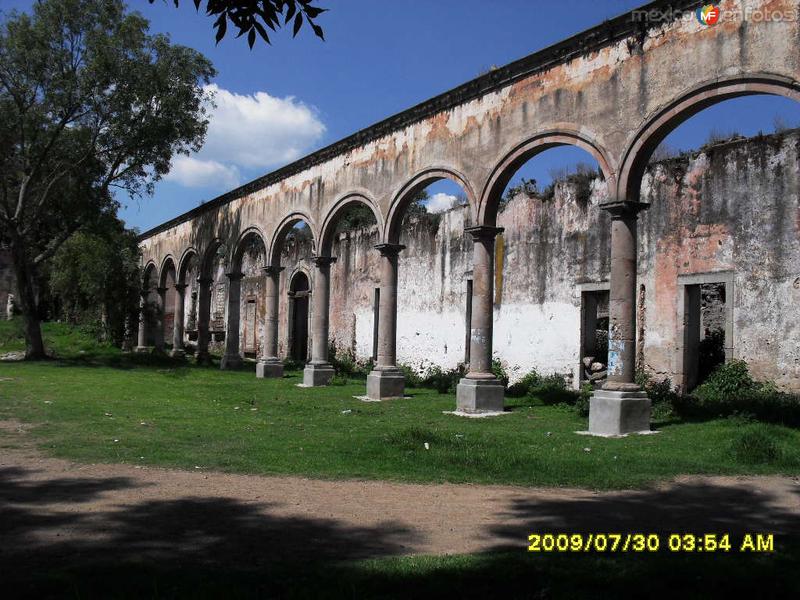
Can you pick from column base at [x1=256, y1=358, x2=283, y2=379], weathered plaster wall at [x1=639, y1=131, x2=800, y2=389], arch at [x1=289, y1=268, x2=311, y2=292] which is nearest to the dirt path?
weathered plaster wall at [x1=639, y1=131, x2=800, y2=389]

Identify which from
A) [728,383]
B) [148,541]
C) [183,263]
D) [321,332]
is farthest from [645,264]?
[183,263]

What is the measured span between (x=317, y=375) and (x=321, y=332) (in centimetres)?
104

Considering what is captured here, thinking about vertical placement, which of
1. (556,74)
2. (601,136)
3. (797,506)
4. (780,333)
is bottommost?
(797,506)

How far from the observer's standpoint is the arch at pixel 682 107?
8484 millimetres

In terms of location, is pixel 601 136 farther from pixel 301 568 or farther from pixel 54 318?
pixel 54 318

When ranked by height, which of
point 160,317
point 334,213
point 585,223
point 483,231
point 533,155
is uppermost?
point 533,155

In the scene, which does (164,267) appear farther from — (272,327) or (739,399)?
(739,399)

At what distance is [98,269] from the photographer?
96.0 ft

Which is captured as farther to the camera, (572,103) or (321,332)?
(321,332)

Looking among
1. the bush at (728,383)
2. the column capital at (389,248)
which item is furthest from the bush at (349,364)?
the bush at (728,383)

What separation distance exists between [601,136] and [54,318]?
133 feet

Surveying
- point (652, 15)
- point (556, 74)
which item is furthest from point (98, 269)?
point (652, 15)

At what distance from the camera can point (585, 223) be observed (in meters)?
15.7
